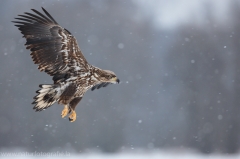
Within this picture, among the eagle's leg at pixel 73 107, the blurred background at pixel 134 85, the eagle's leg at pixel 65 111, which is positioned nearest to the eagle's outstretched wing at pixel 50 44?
the eagle's leg at pixel 73 107

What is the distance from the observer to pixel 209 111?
22.3 metres

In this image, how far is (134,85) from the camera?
75.3 ft

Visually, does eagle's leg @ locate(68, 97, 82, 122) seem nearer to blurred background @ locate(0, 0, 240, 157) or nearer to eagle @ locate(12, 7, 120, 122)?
eagle @ locate(12, 7, 120, 122)

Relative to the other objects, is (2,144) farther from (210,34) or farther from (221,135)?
(210,34)

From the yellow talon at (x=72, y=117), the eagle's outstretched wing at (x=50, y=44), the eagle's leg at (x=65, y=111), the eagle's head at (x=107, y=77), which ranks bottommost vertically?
the yellow talon at (x=72, y=117)

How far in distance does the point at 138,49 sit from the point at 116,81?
17.5 metres

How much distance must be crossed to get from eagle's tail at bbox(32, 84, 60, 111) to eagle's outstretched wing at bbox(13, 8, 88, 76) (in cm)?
25

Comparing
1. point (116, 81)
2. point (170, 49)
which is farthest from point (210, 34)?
point (116, 81)

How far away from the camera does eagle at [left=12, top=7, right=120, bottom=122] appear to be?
7.48m

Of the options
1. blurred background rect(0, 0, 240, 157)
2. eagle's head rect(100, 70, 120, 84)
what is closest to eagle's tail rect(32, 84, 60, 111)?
eagle's head rect(100, 70, 120, 84)

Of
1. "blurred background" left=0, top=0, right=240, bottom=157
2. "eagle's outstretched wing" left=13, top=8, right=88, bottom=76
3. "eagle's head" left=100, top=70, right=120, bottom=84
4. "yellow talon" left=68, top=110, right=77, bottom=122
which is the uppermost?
"blurred background" left=0, top=0, right=240, bottom=157

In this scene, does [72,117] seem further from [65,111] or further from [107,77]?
[107,77]

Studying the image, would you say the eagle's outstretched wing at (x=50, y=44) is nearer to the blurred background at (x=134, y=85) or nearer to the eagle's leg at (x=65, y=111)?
the eagle's leg at (x=65, y=111)

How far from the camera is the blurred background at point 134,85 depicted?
65.2 feet
